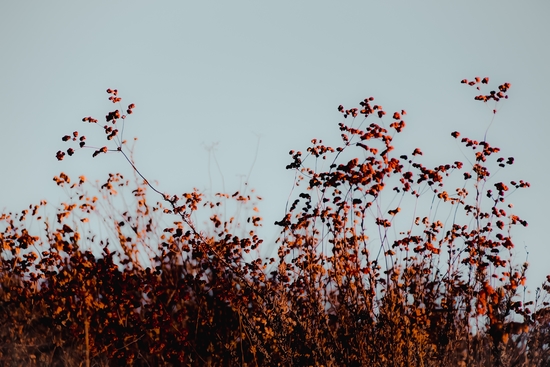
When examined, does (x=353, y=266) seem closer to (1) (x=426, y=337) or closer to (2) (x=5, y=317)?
(1) (x=426, y=337)

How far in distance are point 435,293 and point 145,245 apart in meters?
2.92

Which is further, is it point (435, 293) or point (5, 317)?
point (5, 317)

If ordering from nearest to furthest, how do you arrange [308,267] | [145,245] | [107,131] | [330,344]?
[107,131]
[308,267]
[330,344]
[145,245]

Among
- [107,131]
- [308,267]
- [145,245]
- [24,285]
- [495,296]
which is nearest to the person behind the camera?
[495,296]

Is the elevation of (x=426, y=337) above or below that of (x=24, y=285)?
below

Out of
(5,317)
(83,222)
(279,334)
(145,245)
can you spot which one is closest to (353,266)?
(279,334)

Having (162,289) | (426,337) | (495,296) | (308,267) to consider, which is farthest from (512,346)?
(162,289)

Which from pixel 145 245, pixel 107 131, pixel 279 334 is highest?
pixel 107 131

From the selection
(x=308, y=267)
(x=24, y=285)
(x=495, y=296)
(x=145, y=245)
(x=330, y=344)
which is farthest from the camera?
(x=24, y=285)

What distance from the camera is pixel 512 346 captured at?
5.19 metres

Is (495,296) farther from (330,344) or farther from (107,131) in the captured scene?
(107,131)

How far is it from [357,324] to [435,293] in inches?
37.6

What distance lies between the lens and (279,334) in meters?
5.05

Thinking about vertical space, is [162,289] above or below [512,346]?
above
